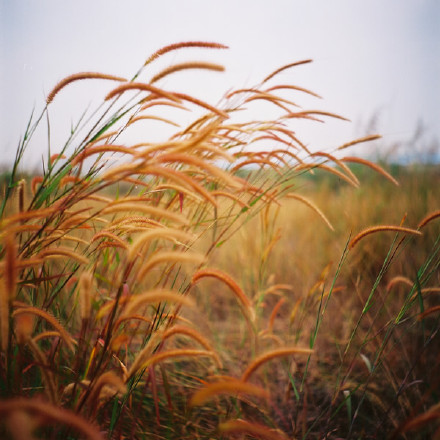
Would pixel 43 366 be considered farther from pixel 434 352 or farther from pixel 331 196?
pixel 331 196

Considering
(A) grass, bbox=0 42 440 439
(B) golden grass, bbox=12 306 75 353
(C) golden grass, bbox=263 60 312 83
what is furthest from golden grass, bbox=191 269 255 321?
(C) golden grass, bbox=263 60 312 83

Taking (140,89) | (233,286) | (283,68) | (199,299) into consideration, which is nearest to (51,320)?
(233,286)

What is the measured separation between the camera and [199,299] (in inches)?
80.4

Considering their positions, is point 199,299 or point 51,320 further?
point 199,299

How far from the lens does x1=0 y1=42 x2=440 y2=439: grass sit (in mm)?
520

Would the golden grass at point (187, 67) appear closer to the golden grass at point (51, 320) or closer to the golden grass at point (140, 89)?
the golden grass at point (140, 89)

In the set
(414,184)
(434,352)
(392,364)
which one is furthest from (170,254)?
(414,184)

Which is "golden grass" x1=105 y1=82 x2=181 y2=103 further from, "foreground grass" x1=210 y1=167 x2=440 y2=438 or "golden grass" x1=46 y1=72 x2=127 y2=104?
"foreground grass" x1=210 y1=167 x2=440 y2=438

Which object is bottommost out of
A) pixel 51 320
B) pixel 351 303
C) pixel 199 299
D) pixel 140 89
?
pixel 199 299

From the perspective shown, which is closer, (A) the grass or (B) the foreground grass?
(A) the grass

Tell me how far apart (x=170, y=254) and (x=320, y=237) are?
81.0 inches

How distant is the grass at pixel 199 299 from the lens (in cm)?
52

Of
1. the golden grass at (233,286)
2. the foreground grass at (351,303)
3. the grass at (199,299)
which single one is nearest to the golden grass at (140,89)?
the grass at (199,299)

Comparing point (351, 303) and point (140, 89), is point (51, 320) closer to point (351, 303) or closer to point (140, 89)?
point (140, 89)
